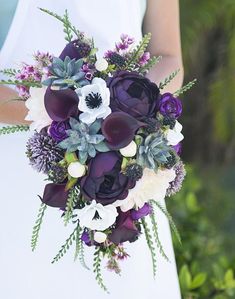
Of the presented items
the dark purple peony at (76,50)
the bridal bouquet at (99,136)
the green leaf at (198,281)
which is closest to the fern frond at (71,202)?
the bridal bouquet at (99,136)

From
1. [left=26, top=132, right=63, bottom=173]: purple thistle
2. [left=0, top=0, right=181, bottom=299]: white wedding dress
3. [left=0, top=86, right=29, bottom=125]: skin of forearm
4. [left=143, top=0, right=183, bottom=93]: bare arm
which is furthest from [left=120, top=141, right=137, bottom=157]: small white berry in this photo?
[left=143, top=0, right=183, bottom=93]: bare arm

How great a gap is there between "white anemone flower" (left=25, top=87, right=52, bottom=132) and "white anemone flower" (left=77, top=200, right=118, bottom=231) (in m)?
0.14

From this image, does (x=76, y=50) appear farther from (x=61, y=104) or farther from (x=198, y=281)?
(x=198, y=281)

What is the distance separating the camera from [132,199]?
1.14 meters

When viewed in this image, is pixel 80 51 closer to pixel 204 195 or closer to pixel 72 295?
pixel 72 295

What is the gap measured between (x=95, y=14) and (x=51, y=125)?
0.44m

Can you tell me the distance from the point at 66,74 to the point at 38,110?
0.07m

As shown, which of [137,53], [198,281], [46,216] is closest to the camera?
[137,53]

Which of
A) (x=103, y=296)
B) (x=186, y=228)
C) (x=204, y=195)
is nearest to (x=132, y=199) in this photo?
(x=103, y=296)

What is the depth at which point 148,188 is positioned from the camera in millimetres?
1145

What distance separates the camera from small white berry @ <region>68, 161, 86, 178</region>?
1082 millimetres

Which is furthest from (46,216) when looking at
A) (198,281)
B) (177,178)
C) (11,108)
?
(198,281)

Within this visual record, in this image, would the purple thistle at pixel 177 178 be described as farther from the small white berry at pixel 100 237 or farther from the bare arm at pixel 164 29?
the bare arm at pixel 164 29

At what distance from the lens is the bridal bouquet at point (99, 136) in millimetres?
1077
